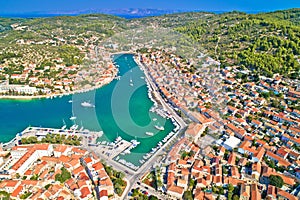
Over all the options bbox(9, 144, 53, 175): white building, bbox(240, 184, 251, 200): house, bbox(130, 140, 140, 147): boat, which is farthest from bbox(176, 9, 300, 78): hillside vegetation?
bbox(9, 144, 53, 175): white building

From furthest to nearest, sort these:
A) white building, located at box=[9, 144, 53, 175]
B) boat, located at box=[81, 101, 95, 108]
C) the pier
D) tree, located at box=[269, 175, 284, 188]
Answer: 1. boat, located at box=[81, 101, 95, 108]
2. the pier
3. white building, located at box=[9, 144, 53, 175]
4. tree, located at box=[269, 175, 284, 188]

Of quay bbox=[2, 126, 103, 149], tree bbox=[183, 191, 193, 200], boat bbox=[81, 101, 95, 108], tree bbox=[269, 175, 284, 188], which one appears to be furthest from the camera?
boat bbox=[81, 101, 95, 108]

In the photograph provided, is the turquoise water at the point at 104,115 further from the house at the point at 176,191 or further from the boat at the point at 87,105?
the house at the point at 176,191

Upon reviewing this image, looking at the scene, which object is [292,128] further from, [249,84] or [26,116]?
[26,116]

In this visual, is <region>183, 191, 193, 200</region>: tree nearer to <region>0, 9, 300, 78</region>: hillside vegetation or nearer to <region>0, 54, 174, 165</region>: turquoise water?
<region>0, 54, 174, 165</region>: turquoise water

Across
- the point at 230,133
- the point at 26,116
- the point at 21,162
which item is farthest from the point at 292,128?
the point at 26,116

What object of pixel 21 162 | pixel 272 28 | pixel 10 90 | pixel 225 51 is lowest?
pixel 21 162

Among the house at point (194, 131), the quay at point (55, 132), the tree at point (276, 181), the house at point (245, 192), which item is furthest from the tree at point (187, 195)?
the quay at point (55, 132)

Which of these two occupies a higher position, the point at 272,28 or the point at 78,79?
the point at 272,28
